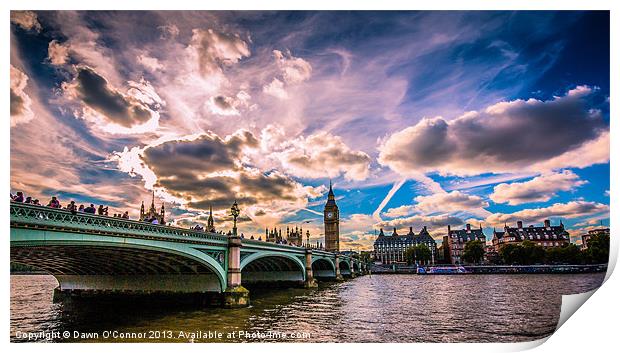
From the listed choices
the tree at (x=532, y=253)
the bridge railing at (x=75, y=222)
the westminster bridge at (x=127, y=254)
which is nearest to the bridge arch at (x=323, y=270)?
the westminster bridge at (x=127, y=254)

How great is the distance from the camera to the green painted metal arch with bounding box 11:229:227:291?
42.3 feet

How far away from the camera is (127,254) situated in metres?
20.2

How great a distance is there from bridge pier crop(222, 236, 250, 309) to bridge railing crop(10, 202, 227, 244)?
5.53 m

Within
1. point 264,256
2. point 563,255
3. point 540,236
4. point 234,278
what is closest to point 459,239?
point 540,236

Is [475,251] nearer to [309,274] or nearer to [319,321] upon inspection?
[309,274]

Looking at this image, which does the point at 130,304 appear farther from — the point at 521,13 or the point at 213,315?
the point at 521,13

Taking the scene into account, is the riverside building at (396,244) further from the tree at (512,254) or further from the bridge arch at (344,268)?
the tree at (512,254)

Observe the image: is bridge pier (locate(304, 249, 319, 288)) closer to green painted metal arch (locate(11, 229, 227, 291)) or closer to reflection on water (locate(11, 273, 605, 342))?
reflection on water (locate(11, 273, 605, 342))

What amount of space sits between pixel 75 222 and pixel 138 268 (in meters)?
12.9

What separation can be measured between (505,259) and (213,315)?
69.3 m

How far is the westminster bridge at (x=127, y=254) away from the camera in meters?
13.6

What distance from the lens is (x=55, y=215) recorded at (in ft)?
44.7

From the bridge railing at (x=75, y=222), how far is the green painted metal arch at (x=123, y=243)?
0.78 ft
